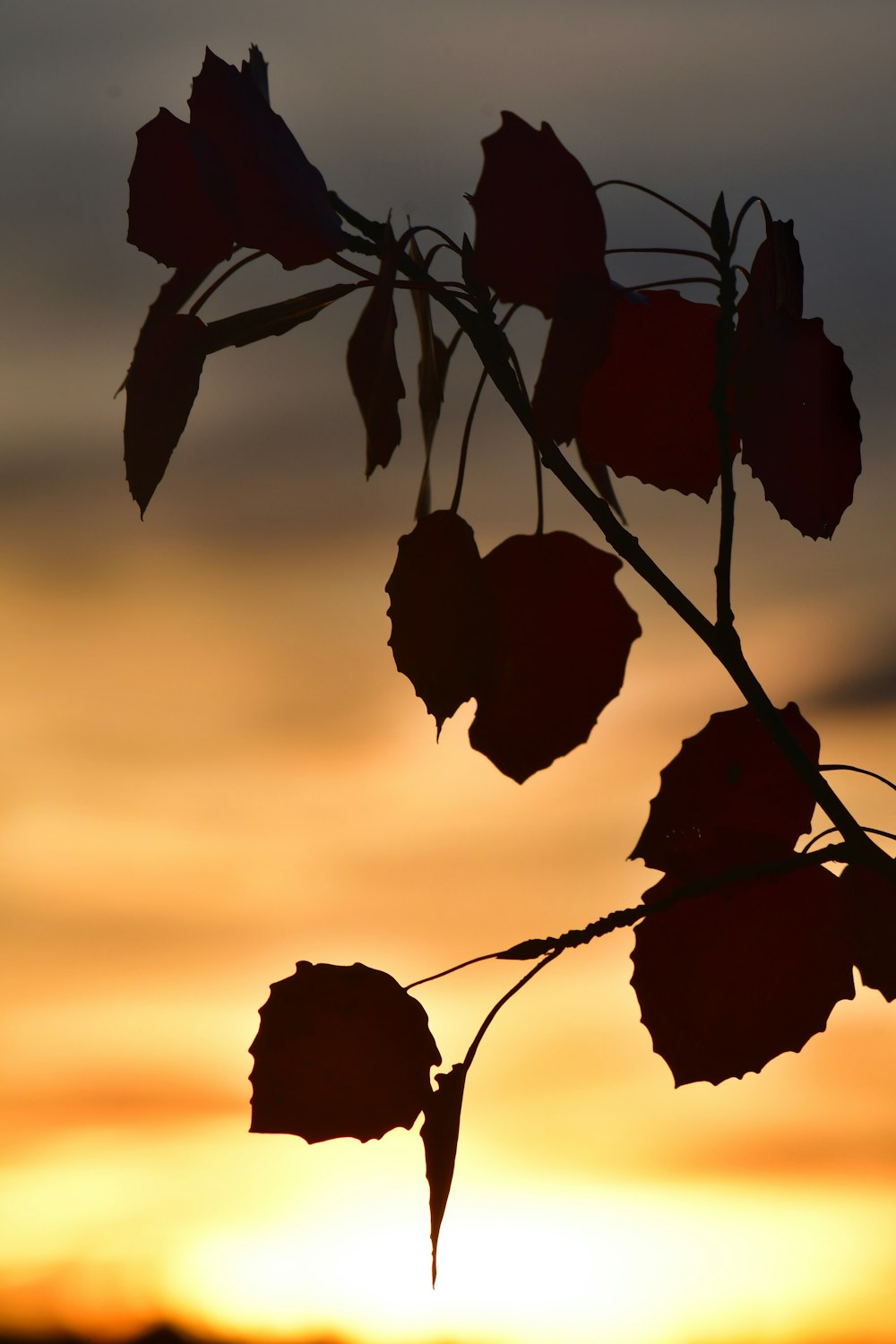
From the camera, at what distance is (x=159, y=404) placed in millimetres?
995

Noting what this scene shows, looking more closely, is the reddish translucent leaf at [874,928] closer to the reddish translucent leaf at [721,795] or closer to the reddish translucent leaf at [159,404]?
the reddish translucent leaf at [721,795]

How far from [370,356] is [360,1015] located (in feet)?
1.69

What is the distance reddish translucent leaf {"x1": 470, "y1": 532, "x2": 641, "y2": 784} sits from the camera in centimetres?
106

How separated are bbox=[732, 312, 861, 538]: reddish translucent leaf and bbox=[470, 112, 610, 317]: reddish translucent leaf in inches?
5.8

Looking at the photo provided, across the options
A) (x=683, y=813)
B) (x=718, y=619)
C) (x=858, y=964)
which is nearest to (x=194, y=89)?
(x=718, y=619)

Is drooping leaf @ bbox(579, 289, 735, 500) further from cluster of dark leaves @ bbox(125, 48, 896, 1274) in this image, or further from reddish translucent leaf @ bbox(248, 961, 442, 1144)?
reddish translucent leaf @ bbox(248, 961, 442, 1144)

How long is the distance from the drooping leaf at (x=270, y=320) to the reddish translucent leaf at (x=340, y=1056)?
49 cm

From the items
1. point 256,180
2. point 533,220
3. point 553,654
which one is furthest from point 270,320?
point 553,654

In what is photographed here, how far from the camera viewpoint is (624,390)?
1138mm

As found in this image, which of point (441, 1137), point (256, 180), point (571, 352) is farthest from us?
point (441, 1137)

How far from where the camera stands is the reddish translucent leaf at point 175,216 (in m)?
1.06

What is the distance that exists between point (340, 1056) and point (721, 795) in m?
0.37

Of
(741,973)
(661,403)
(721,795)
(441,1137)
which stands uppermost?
(661,403)

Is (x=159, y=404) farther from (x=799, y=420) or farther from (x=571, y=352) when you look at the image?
(x=799, y=420)
